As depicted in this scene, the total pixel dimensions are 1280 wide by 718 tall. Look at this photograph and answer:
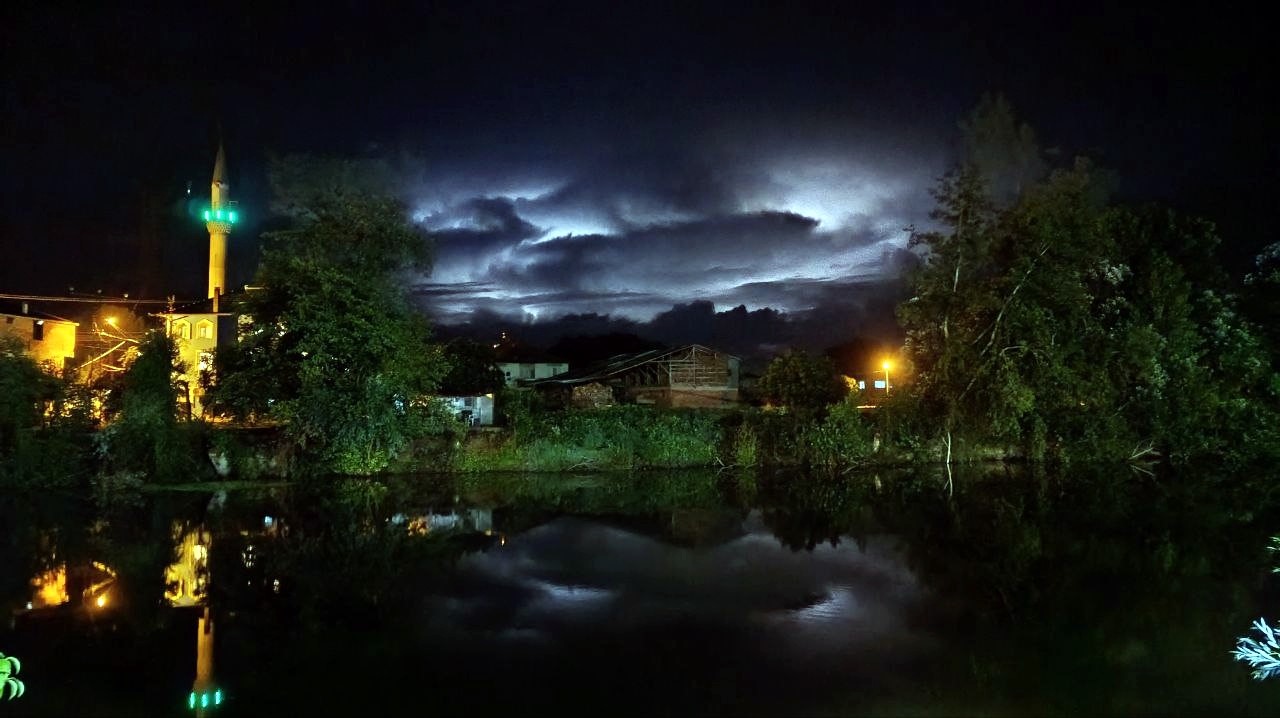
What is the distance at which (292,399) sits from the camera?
88.9ft

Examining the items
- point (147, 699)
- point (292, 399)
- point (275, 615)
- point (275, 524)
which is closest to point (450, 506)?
point (275, 524)

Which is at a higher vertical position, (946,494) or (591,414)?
Result: (591,414)

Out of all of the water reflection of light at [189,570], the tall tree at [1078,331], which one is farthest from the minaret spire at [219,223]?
the tall tree at [1078,331]

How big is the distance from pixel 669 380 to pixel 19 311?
3900 centimetres

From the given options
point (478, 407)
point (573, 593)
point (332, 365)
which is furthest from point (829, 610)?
point (478, 407)

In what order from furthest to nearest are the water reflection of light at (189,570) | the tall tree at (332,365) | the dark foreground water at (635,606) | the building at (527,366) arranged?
the building at (527,366), the tall tree at (332,365), the water reflection of light at (189,570), the dark foreground water at (635,606)

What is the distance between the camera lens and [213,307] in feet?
150

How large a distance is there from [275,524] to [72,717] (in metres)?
11.6

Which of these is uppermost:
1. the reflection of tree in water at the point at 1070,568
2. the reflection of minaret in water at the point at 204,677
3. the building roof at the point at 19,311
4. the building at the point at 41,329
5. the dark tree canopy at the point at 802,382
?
the building roof at the point at 19,311

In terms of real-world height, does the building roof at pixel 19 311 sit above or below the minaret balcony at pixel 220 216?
below

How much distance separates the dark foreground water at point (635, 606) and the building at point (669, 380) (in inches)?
1003

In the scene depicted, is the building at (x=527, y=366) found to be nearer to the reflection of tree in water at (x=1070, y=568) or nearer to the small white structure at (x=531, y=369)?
the small white structure at (x=531, y=369)

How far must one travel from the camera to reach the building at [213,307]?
44344 mm

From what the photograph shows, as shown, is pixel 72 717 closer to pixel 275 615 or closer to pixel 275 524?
pixel 275 615
